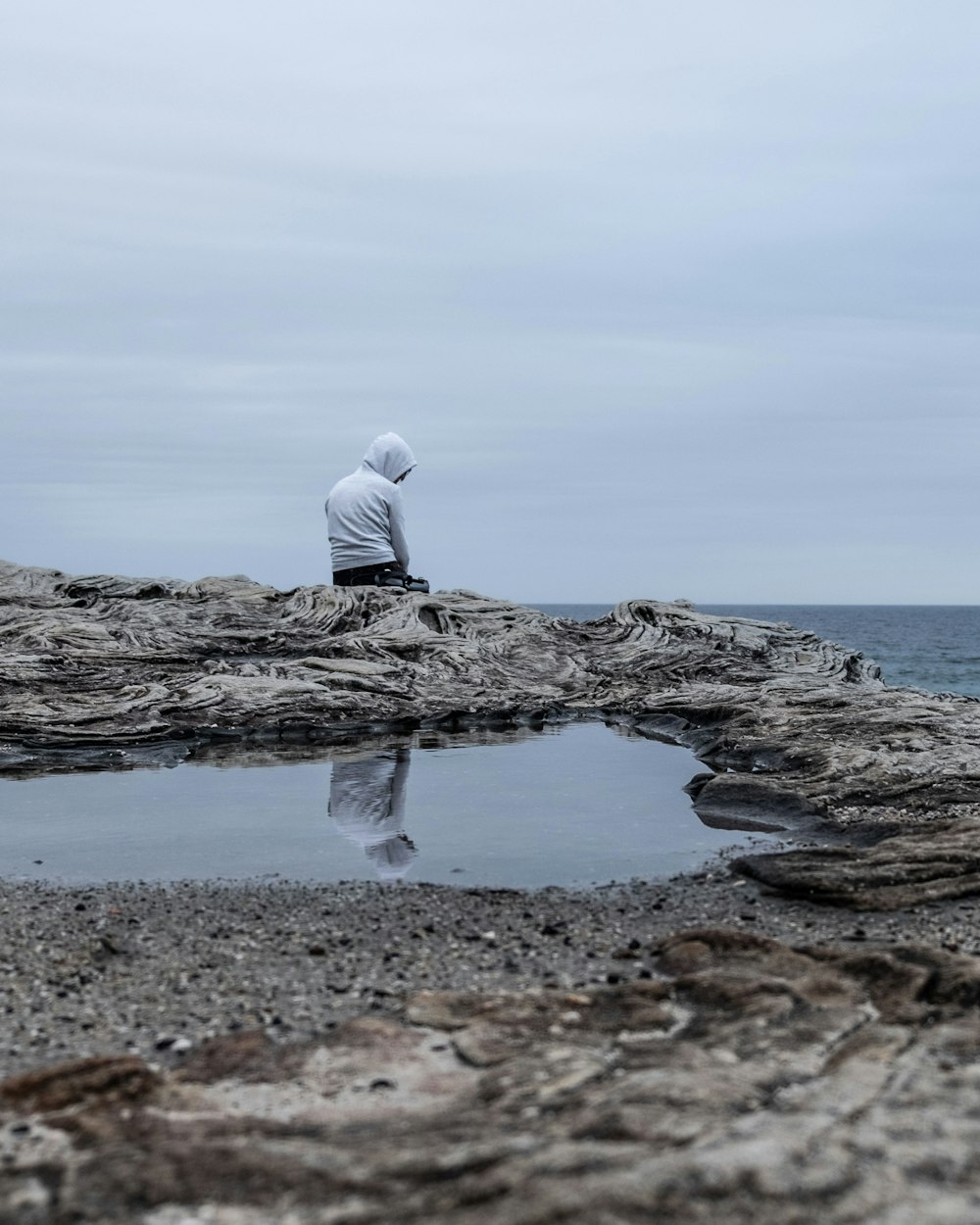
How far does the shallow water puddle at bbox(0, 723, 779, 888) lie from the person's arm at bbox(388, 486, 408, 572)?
5563mm

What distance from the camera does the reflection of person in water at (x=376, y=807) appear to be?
5.48 meters

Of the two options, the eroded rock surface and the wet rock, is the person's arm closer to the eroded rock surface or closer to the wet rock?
the eroded rock surface

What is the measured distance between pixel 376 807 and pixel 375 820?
34cm

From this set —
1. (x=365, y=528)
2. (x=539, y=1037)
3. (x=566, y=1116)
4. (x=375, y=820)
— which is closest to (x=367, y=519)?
(x=365, y=528)

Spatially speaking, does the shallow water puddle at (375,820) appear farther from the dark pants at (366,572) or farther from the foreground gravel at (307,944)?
the dark pants at (366,572)

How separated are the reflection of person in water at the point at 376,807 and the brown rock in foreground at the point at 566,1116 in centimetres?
210

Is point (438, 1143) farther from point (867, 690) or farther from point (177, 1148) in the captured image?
point (867, 690)

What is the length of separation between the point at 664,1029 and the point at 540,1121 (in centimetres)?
71

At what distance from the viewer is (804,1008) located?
3.06 meters

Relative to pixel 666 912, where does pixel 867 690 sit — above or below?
above

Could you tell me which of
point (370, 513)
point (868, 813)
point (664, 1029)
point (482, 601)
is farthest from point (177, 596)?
point (664, 1029)

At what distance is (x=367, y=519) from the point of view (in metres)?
13.9

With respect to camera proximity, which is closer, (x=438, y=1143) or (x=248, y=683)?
(x=438, y=1143)

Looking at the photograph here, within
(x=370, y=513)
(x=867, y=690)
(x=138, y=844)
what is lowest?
(x=138, y=844)
